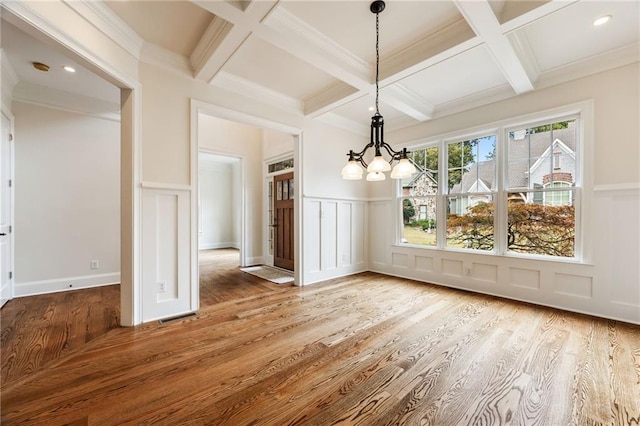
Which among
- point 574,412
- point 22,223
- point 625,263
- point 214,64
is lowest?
point 574,412

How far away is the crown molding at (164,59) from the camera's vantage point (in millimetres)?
2756

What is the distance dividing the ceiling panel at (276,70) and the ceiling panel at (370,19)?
591mm

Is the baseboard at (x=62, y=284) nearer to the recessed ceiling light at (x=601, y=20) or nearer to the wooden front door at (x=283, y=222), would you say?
the wooden front door at (x=283, y=222)

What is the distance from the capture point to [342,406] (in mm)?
1618

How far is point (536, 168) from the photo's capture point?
3.49 meters

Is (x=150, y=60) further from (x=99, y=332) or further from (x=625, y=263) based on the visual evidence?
(x=625, y=263)

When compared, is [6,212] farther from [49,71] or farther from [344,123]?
[344,123]

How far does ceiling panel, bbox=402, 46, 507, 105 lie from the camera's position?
9.79 ft

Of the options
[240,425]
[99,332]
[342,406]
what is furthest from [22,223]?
[342,406]

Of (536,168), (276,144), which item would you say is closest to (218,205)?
(276,144)

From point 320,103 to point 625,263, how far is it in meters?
4.17

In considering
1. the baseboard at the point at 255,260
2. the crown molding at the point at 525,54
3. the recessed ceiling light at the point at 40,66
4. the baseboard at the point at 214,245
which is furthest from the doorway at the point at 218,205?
the crown molding at the point at 525,54

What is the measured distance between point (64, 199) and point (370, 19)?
475cm

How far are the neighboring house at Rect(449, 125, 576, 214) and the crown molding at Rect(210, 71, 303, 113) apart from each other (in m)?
→ 3.07
